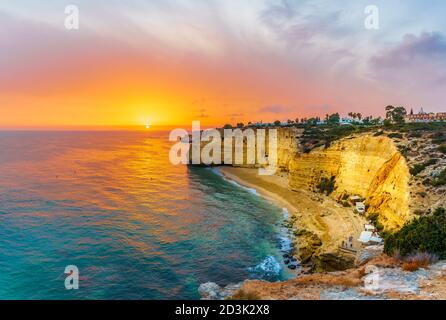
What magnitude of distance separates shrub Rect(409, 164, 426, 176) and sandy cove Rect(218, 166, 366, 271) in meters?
7.93

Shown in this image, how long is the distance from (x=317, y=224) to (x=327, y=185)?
50.8 ft

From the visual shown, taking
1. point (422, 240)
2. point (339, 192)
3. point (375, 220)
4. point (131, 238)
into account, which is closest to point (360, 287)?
point (422, 240)

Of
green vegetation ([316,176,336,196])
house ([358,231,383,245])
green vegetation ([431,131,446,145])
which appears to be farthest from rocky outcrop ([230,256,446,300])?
green vegetation ([316,176,336,196])

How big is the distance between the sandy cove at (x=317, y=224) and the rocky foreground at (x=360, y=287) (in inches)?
520

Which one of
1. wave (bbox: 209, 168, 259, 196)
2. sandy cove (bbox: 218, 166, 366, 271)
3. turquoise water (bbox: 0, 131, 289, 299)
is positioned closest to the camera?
turquoise water (bbox: 0, 131, 289, 299)

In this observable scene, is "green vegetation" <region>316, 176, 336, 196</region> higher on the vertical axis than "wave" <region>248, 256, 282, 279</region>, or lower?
higher

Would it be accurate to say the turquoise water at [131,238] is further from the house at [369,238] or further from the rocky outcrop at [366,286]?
the rocky outcrop at [366,286]

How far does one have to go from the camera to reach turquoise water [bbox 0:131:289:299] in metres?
27.5

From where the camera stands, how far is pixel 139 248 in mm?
34750

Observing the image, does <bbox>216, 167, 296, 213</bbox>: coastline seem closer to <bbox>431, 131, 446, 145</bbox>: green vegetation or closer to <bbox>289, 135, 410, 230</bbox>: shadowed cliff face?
<bbox>289, 135, 410, 230</bbox>: shadowed cliff face

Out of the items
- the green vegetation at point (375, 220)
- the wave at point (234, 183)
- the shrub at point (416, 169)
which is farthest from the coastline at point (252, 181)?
the shrub at point (416, 169)

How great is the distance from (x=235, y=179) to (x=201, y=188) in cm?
1265

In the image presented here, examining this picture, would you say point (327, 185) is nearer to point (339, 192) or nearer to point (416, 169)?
point (339, 192)

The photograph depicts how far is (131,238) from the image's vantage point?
3769cm
